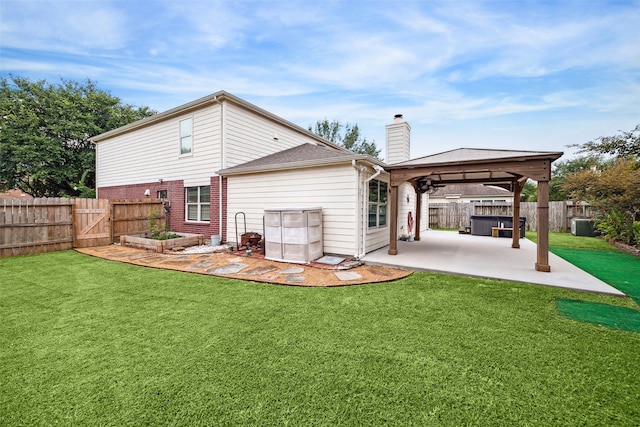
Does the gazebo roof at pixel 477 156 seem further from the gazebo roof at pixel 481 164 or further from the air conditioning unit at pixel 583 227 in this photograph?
the air conditioning unit at pixel 583 227

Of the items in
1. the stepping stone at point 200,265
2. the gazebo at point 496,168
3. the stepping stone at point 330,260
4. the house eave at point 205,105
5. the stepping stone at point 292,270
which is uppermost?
the house eave at point 205,105

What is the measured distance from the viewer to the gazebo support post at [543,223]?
5.46 m

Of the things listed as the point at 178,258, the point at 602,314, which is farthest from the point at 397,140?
the point at 178,258

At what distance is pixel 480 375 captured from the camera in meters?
2.33

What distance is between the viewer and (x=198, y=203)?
1024cm

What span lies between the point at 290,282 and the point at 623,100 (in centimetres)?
1757

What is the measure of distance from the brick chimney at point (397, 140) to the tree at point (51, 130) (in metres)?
17.5

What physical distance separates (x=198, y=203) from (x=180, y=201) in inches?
41.4

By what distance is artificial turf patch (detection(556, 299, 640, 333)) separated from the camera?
3367 mm

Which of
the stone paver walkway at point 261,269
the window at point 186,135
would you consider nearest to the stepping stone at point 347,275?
the stone paver walkway at point 261,269

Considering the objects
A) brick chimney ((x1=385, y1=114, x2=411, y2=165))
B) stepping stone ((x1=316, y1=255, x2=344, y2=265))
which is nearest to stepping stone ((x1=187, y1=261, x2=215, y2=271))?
stepping stone ((x1=316, y1=255, x2=344, y2=265))

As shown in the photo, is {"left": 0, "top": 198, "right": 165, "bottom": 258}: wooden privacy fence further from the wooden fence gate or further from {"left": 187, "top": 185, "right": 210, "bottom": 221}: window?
{"left": 187, "top": 185, "right": 210, "bottom": 221}: window

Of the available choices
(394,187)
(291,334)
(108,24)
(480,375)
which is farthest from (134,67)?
(480,375)

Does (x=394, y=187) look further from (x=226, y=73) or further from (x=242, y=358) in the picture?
(x=226, y=73)
